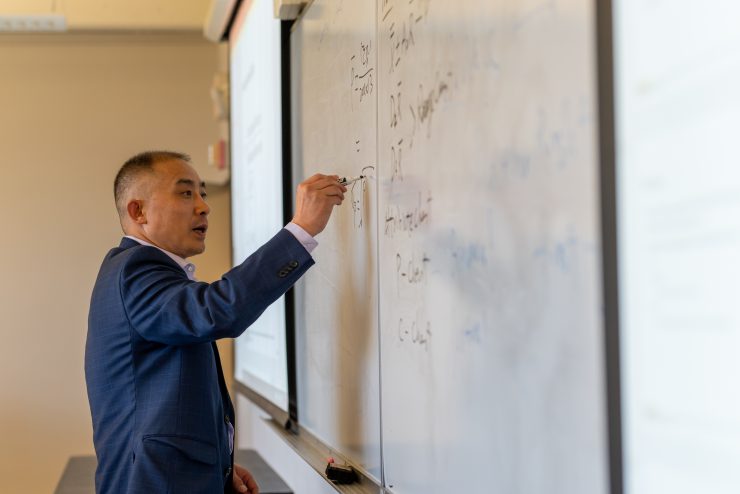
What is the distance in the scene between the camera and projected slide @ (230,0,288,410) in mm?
2555

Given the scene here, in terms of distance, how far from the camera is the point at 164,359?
5.53 ft

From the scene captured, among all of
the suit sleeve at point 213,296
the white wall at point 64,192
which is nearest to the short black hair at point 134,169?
the suit sleeve at point 213,296

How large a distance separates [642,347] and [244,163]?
273cm

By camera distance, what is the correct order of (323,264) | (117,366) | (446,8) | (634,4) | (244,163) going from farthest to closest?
(244,163)
(323,264)
(117,366)
(446,8)
(634,4)

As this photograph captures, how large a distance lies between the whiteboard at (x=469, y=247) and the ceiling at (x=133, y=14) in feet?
7.97

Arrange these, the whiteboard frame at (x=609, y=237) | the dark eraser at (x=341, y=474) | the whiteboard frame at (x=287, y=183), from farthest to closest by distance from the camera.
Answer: the whiteboard frame at (x=287, y=183) → the dark eraser at (x=341, y=474) → the whiteboard frame at (x=609, y=237)

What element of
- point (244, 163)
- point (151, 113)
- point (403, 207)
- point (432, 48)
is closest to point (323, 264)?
point (403, 207)

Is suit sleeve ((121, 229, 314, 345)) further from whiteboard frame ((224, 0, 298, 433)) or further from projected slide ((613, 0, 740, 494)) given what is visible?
projected slide ((613, 0, 740, 494))

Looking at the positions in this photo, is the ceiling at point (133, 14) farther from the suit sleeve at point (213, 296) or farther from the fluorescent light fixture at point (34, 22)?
the suit sleeve at point (213, 296)

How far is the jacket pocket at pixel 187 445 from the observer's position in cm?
164

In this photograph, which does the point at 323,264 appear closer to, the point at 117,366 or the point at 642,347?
the point at 117,366

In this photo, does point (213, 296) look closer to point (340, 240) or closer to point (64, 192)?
point (340, 240)

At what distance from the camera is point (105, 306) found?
172 cm

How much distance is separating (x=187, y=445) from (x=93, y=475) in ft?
6.69
